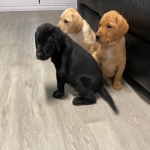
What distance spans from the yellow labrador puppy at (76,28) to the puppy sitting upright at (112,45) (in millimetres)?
159

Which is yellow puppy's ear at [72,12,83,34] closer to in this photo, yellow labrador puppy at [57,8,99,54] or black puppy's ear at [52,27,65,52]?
yellow labrador puppy at [57,8,99,54]

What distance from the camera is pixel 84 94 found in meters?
1.07

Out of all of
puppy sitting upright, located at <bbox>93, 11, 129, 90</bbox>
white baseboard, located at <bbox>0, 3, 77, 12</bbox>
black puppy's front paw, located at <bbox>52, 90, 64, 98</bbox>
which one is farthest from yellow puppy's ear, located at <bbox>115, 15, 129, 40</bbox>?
white baseboard, located at <bbox>0, 3, 77, 12</bbox>

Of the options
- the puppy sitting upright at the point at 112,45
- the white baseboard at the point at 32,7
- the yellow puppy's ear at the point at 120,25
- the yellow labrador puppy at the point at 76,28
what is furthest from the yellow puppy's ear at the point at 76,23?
the white baseboard at the point at 32,7

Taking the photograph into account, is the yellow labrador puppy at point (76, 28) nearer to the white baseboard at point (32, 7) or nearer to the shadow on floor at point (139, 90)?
the shadow on floor at point (139, 90)

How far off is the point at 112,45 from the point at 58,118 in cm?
49

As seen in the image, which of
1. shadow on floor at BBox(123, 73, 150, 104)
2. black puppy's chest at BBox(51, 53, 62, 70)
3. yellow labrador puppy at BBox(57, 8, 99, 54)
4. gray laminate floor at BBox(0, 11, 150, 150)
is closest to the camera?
gray laminate floor at BBox(0, 11, 150, 150)

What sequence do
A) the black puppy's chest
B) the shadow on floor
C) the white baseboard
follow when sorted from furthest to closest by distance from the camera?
1. the white baseboard
2. the shadow on floor
3. the black puppy's chest

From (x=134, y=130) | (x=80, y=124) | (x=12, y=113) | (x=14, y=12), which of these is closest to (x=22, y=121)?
(x=12, y=113)

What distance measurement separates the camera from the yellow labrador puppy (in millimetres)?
1281

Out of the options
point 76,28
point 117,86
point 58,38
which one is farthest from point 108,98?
point 76,28

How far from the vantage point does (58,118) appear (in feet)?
3.29

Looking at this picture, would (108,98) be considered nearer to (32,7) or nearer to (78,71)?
(78,71)

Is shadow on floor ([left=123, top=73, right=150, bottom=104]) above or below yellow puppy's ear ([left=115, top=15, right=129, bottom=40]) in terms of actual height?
below
